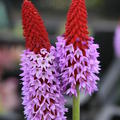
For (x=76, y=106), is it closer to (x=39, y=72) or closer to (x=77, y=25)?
(x=39, y=72)

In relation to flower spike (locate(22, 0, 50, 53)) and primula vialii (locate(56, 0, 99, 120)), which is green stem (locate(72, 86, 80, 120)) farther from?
flower spike (locate(22, 0, 50, 53))

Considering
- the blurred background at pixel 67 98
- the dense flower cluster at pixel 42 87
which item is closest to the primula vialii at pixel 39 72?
the dense flower cluster at pixel 42 87

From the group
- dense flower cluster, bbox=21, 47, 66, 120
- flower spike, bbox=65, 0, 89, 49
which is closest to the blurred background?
dense flower cluster, bbox=21, 47, 66, 120

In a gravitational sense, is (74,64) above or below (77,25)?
below

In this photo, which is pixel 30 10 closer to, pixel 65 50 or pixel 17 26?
pixel 65 50

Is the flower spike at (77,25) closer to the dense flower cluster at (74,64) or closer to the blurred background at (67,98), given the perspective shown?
the dense flower cluster at (74,64)

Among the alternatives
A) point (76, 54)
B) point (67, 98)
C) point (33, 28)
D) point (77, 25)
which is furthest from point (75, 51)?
point (67, 98)
